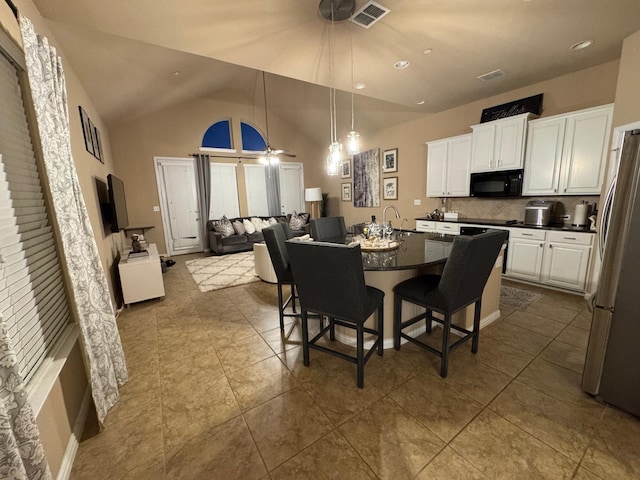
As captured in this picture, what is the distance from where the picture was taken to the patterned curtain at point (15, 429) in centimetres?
81

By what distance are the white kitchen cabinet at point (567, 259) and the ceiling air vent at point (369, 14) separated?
3.17 meters

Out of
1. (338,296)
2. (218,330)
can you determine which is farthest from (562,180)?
(218,330)

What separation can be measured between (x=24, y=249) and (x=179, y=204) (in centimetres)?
523

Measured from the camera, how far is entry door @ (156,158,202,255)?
19.6ft

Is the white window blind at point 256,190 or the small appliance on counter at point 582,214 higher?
the white window blind at point 256,190

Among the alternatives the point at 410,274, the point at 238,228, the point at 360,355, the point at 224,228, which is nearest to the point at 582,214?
the point at 410,274

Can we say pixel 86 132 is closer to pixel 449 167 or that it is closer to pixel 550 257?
pixel 449 167

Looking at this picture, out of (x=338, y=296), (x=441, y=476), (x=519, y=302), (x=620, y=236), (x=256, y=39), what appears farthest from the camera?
(x=519, y=302)

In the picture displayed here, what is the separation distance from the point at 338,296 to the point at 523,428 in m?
1.25

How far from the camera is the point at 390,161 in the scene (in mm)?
5727

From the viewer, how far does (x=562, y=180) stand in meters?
3.28

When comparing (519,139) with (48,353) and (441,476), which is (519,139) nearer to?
(441,476)

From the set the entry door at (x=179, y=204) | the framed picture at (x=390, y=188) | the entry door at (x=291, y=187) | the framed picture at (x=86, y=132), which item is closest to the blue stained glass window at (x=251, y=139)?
the entry door at (x=291, y=187)

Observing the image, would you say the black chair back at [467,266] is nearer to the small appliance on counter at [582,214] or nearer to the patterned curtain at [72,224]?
the patterned curtain at [72,224]
